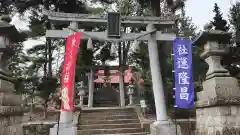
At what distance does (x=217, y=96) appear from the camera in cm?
527

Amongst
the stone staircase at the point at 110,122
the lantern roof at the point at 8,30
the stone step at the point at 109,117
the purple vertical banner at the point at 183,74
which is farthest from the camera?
the stone step at the point at 109,117

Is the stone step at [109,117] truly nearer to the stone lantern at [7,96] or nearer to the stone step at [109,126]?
the stone step at [109,126]

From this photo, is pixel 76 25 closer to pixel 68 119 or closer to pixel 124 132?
pixel 68 119

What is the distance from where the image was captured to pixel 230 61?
1115cm

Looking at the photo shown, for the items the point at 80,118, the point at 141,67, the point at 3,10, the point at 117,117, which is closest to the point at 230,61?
the point at 141,67

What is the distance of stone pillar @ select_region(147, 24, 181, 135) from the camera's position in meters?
7.55

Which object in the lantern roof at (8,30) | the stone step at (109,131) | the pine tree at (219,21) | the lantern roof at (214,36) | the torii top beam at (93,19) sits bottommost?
the stone step at (109,131)

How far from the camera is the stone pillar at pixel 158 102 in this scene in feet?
24.8

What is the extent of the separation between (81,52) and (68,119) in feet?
21.9

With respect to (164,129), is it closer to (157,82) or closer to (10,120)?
(157,82)

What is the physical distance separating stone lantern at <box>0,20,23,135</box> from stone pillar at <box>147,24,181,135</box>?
4.38 meters

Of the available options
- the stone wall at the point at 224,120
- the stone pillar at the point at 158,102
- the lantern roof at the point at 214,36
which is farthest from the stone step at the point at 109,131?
the lantern roof at the point at 214,36

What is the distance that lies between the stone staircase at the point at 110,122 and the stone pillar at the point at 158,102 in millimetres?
1259

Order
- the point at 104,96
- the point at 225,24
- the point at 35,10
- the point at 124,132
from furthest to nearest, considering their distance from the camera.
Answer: the point at 104,96, the point at 35,10, the point at 225,24, the point at 124,132
